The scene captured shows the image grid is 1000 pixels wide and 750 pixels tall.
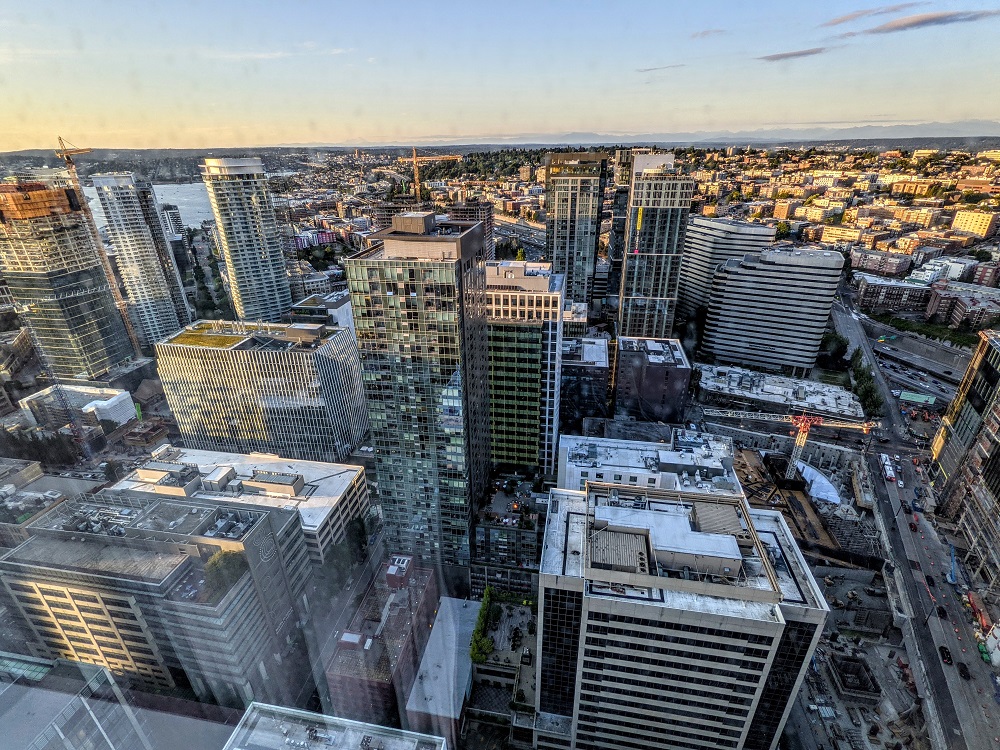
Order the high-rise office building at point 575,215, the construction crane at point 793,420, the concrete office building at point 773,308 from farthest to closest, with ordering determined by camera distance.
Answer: the high-rise office building at point 575,215, the concrete office building at point 773,308, the construction crane at point 793,420

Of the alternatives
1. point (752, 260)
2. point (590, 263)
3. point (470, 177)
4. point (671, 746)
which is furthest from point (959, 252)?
point (671, 746)

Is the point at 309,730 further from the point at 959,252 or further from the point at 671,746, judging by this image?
the point at 959,252

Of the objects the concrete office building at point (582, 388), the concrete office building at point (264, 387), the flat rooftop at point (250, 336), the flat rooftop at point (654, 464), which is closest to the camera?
the flat rooftop at point (654, 464)

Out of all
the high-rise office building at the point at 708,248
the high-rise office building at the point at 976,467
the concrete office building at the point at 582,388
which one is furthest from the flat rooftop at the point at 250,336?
the high-rise office building at the point at 708,248

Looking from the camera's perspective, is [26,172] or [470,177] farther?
[470,177]

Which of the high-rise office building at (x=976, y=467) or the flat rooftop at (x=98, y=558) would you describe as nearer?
the flat rooftop at (x=98, y=558)

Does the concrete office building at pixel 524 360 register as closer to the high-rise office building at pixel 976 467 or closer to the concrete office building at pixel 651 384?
the concrete office building at pixel 651 384

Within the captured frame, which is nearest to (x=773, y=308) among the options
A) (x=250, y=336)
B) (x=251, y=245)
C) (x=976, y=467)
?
(x=976, y=467)
